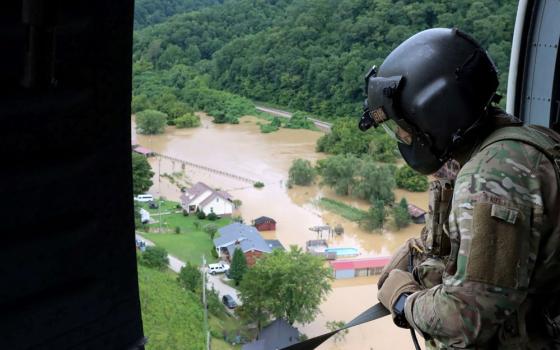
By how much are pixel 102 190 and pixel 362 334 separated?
395 cm

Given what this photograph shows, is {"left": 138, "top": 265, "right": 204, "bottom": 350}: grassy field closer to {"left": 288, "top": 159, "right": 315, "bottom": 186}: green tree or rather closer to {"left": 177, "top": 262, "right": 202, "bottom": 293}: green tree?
{"left": 177, "top": 262, "right": 202, "bottom": 293}: green tree

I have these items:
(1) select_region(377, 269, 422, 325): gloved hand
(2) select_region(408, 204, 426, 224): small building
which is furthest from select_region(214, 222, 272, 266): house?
(1) select_region(377, 269, 422, 325): gloved hand

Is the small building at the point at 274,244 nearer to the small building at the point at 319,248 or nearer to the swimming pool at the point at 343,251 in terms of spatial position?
the small building at the point at 319,248

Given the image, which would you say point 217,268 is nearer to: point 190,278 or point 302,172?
point 190,278

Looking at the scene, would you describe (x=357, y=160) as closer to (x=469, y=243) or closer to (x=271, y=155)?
(x=271, y=155)

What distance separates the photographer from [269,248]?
18.6ft

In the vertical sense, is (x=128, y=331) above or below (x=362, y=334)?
above

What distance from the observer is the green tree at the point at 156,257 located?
217 inches

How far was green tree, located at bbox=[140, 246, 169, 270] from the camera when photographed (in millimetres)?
5500

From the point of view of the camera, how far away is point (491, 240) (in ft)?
4.04

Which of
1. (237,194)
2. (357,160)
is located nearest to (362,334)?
(357,160)

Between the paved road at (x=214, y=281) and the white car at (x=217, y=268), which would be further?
the white car at (x=217, y=268)

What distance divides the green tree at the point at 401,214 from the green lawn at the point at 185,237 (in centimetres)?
163

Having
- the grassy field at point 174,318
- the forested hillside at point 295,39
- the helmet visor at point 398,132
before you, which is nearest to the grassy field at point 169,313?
the grassy field at point 174,318
